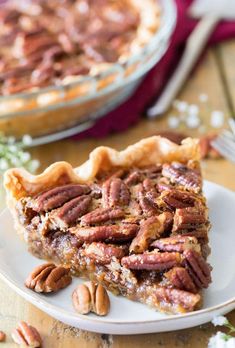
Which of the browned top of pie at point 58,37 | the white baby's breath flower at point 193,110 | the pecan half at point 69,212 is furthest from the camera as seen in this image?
the white baby's breath flower at point 193,110

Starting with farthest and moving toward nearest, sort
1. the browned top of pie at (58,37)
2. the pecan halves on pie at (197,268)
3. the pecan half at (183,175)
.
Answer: the browned top of pie at (58,37)
the pecan half at (183,175)
the pecan halves on pie at (197,268)

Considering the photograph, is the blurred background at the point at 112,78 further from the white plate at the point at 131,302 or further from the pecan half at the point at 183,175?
the pecan half at the point at 183,175

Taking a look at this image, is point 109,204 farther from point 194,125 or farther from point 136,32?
point 136,32

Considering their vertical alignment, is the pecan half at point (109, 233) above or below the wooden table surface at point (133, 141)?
above

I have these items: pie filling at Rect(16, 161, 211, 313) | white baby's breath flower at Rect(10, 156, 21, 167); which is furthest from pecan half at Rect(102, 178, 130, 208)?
white baby's breath flower at Rect(10, 156, 21, 167)

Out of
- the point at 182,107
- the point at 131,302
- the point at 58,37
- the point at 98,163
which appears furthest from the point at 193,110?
the point at 131,302

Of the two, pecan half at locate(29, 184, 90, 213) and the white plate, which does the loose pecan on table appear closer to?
the white plate

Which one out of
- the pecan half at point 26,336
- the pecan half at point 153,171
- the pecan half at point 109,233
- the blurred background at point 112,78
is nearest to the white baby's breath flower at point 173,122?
the blurred background at point 112,78
